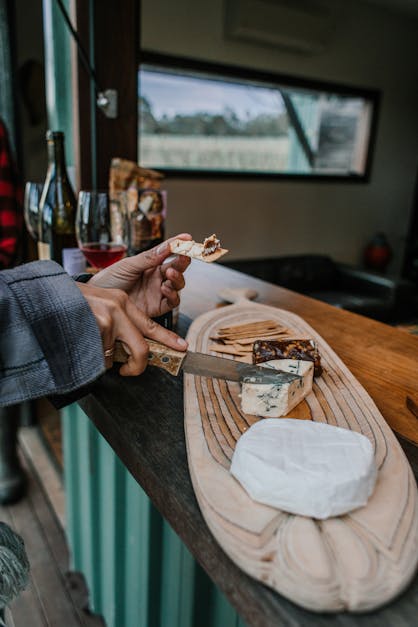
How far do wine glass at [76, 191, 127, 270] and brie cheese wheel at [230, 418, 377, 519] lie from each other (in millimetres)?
784

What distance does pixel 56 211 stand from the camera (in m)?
1.54

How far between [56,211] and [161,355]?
0.90m

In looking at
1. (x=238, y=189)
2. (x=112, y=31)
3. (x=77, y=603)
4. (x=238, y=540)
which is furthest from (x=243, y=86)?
(x=238, y=540)

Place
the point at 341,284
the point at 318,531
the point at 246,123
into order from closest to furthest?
the point at 318,531 < the point at 246,123 < the point at 341,284

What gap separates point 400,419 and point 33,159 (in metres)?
3.36

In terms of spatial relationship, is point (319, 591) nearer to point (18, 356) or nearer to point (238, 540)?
point (238, 540)

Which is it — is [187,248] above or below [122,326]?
above

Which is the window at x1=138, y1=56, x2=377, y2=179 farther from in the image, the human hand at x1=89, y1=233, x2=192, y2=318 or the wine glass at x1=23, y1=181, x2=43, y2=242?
the human hand at x1=89, y1=233, x2=192, y2=318

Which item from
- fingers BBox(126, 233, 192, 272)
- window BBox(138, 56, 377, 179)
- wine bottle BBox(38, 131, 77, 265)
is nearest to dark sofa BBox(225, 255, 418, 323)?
window BBox(138, 56, 377, 179)

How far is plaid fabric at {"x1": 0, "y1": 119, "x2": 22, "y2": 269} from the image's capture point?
2222 mm

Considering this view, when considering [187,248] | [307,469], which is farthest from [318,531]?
[187,248]

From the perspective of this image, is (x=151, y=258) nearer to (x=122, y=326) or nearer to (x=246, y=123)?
(x=122, y=326)

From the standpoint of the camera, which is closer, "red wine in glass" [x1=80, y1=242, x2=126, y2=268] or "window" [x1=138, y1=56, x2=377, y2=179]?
"red wine in glass" [x1=80, y1=242, x2=126, y2=268]

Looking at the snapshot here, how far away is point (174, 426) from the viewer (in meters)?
0.81
